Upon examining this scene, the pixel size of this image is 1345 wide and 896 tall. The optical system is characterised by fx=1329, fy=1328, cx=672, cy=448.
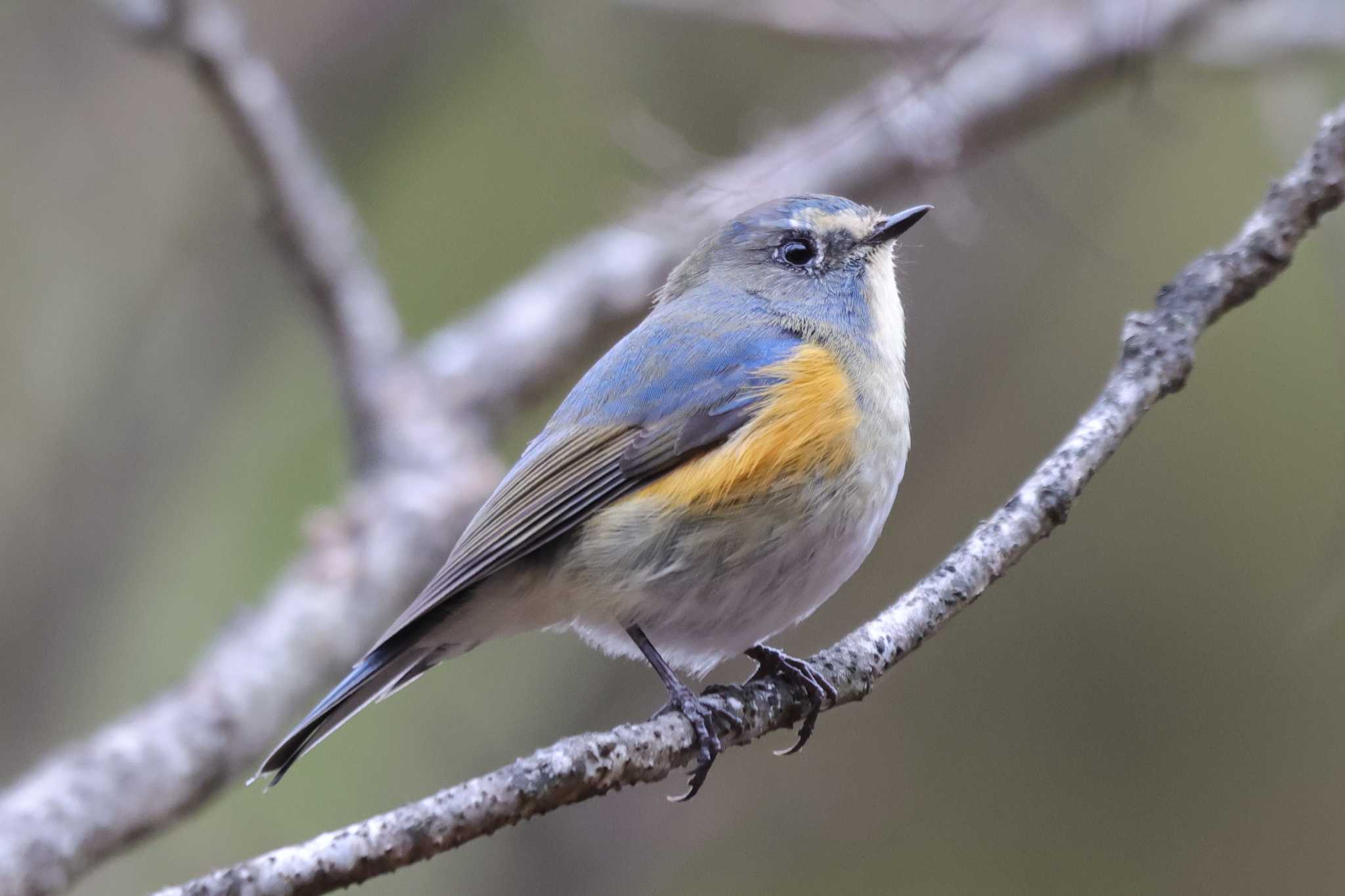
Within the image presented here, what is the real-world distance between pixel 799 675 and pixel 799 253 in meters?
1.46

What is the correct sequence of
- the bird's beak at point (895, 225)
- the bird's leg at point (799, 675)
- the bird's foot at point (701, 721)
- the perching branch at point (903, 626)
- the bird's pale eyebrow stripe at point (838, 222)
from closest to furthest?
1. the perching branch at point (903, 626)
2. the bird's foot at point (701, 721)
3. the bird's leg at point (799, 675)
4. the bird's beak at point (895, 225)
5. the bird's pale eyebrow stripe at point (838, 222)

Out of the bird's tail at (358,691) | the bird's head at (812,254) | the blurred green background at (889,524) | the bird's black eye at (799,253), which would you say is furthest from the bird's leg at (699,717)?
the blurred green background at (889,524)

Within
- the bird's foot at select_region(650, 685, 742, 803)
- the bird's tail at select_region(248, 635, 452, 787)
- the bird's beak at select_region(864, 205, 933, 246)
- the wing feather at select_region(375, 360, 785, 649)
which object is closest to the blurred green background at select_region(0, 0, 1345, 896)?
the bird's beak at select_region(864, 205, 933, 246)

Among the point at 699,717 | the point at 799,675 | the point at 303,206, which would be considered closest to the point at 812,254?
the point at 799,675

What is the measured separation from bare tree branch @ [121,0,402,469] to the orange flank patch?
2364mm

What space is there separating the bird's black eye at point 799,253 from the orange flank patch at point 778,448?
62cm

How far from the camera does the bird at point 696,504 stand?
3.07 metres

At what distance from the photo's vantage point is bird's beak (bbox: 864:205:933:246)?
12.2 ft

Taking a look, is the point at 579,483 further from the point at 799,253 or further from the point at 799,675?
the point at 799,253

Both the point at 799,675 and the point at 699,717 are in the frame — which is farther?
the point at 799,675

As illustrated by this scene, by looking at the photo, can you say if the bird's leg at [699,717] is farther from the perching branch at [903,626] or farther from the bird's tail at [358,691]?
the bird's tail at [358,691]

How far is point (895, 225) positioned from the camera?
12.3ft

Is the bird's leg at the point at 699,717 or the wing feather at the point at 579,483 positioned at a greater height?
the wing feather at the point at 579,483

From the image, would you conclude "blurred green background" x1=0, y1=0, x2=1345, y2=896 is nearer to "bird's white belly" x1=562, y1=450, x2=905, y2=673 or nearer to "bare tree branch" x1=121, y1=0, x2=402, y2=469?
"bare tree branch" x1=121, y1=0, x2=402, y2=469
